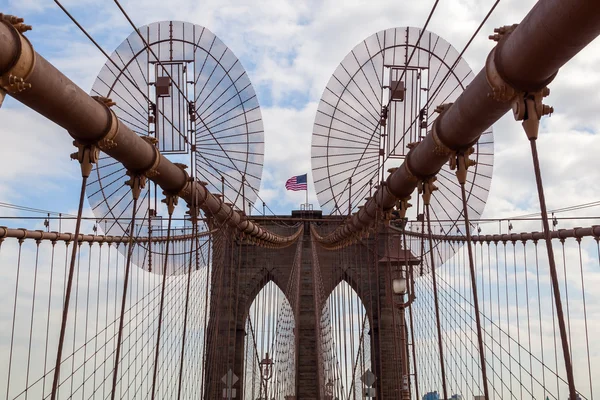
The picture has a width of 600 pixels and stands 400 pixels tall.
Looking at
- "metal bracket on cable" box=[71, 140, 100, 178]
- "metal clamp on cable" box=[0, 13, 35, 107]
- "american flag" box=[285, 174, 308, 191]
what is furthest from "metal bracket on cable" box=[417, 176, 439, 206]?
"american flag" box=[285, 174, 308, 191]

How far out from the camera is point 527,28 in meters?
4.91

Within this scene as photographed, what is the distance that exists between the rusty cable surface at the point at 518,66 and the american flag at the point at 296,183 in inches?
881

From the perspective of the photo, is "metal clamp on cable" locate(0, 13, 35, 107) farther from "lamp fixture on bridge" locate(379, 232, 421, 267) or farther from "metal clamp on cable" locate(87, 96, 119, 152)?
"lamp fixture on bridge" locate(379, 232, 421, 267)

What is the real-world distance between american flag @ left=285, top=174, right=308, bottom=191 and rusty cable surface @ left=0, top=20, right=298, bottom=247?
19.8m

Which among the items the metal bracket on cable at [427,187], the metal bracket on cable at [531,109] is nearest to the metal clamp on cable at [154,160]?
the metal bracket on cable at [427,187]

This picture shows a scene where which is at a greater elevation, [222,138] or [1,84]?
[222,138]

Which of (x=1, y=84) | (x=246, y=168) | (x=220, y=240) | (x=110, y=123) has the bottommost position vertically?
(x=1, y=84)

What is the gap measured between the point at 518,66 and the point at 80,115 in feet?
12.3

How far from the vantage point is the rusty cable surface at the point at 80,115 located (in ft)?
17.0

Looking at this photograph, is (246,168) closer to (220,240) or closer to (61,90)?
(220,240)

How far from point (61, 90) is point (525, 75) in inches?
143

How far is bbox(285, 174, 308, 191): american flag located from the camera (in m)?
31.0

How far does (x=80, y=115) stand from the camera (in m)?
6.57

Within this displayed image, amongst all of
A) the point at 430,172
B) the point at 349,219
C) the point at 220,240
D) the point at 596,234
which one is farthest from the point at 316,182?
the point at 430,172
